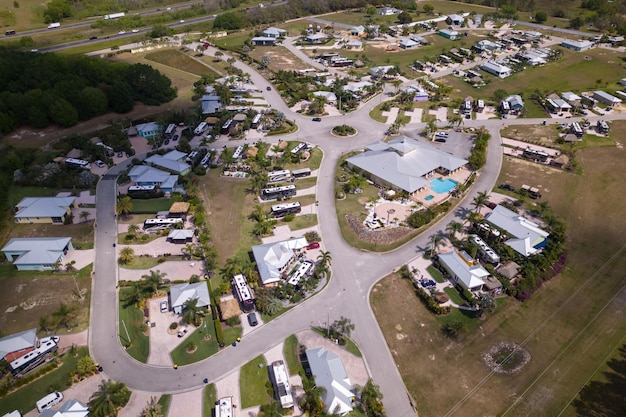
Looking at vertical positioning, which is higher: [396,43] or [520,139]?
[396,43]

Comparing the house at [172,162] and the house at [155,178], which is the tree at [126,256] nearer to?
the house at [155,178]

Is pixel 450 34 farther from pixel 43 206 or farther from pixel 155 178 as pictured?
pixel 43 206

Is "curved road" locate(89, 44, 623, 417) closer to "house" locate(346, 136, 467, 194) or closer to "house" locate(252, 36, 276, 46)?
"house" locate(346, 136, 467, 194)

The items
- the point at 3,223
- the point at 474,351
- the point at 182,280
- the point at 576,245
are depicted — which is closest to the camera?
the point at 474,351

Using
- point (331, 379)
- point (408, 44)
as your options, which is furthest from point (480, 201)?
point (408, 44)

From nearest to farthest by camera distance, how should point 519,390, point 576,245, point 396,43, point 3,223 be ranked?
point 519,390
point 576,245
point 3,223
point 396,43

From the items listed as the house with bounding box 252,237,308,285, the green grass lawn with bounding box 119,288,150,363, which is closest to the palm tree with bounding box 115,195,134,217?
the green grass lawn with bounding box 119,288,150,363

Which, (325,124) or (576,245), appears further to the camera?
(325,124)

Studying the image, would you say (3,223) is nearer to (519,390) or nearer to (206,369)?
(206,369)

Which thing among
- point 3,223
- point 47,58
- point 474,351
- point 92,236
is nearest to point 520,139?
point 474,351
